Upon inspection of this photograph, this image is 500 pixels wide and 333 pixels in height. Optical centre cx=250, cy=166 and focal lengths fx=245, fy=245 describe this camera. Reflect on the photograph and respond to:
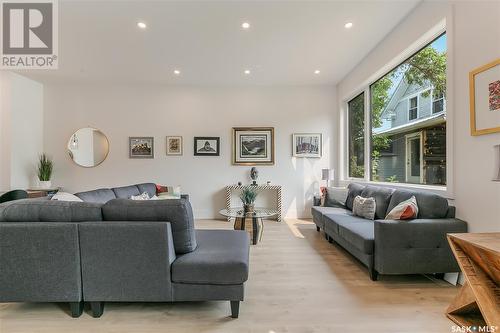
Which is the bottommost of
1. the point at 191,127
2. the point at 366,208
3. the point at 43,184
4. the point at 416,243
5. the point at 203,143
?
the point at 416,243

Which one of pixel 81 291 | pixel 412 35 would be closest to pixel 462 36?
pixel 412 35

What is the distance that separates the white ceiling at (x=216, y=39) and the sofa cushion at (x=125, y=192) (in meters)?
2.24

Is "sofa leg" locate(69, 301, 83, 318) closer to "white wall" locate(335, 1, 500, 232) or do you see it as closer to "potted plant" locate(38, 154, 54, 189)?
"white wall" locate(335, 1, 500, 232)

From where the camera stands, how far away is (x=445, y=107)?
2742mm

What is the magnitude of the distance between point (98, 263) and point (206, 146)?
13.2 ft

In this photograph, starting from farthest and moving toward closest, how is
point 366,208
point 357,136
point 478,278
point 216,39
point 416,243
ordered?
point 357,136 → point 216,39 → point 366,208 → point 416,243 → point 478,278

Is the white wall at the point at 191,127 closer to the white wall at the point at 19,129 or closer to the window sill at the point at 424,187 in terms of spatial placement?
the white wall at the point at 19,129

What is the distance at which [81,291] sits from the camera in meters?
1.82

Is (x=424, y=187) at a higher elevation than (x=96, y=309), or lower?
higher

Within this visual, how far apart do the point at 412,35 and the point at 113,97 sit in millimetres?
5730

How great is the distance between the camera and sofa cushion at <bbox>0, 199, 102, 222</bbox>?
183cm

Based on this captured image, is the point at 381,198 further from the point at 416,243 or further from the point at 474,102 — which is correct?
the point at 474,102

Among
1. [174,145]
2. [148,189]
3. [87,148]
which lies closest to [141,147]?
[174,145]

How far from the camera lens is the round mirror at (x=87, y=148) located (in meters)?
5.56
